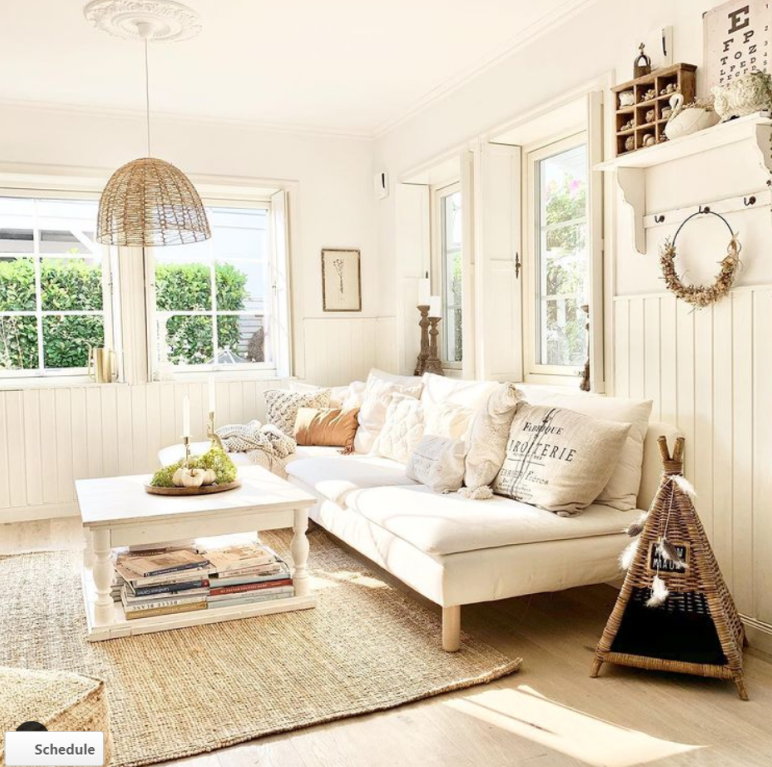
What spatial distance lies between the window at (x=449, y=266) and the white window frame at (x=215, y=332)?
1.07m

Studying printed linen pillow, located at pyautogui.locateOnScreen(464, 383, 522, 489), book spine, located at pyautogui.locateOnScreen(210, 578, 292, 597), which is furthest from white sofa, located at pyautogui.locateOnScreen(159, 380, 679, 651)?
book spine, located at pyautogui.locateOnScreen(210, 578, 292, 597)

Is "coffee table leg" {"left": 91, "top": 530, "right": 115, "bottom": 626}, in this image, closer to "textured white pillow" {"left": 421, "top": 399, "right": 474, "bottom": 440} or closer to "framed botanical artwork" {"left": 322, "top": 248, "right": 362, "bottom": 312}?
"textured white pillow" {"left": 421, "top": 399, "right": 474, "bottom": 440}

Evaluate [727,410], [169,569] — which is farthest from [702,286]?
[169,569]

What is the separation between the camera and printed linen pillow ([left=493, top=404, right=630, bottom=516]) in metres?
2.88

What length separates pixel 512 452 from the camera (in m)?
3.21

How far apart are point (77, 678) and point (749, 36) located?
2782 mm

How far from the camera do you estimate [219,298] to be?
5.55 metres

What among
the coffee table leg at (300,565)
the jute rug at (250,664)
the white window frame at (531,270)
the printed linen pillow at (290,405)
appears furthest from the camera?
the printed linen pillow at (290,405)

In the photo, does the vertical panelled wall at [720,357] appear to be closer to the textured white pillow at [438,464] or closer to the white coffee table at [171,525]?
the textured white pillow at [438,464]

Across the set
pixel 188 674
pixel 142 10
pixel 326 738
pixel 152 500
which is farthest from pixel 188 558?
pixel 142 10

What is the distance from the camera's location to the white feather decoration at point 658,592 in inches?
98.0

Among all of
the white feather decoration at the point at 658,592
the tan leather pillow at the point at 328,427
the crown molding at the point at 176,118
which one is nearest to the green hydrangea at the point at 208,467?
the tan leather pillow at the point at 328,427

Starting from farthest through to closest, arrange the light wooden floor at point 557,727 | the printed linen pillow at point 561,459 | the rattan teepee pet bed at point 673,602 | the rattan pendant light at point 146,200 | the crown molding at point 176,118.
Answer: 1. the crown molding at point 176,118
2. the rattan pendant light at point 146,200
3. the printed linen pillow at point 561,459
4. the rattan teepee pet bed at point 673,602
5. the light wooden floor at point 557,727

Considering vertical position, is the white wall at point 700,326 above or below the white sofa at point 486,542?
above
